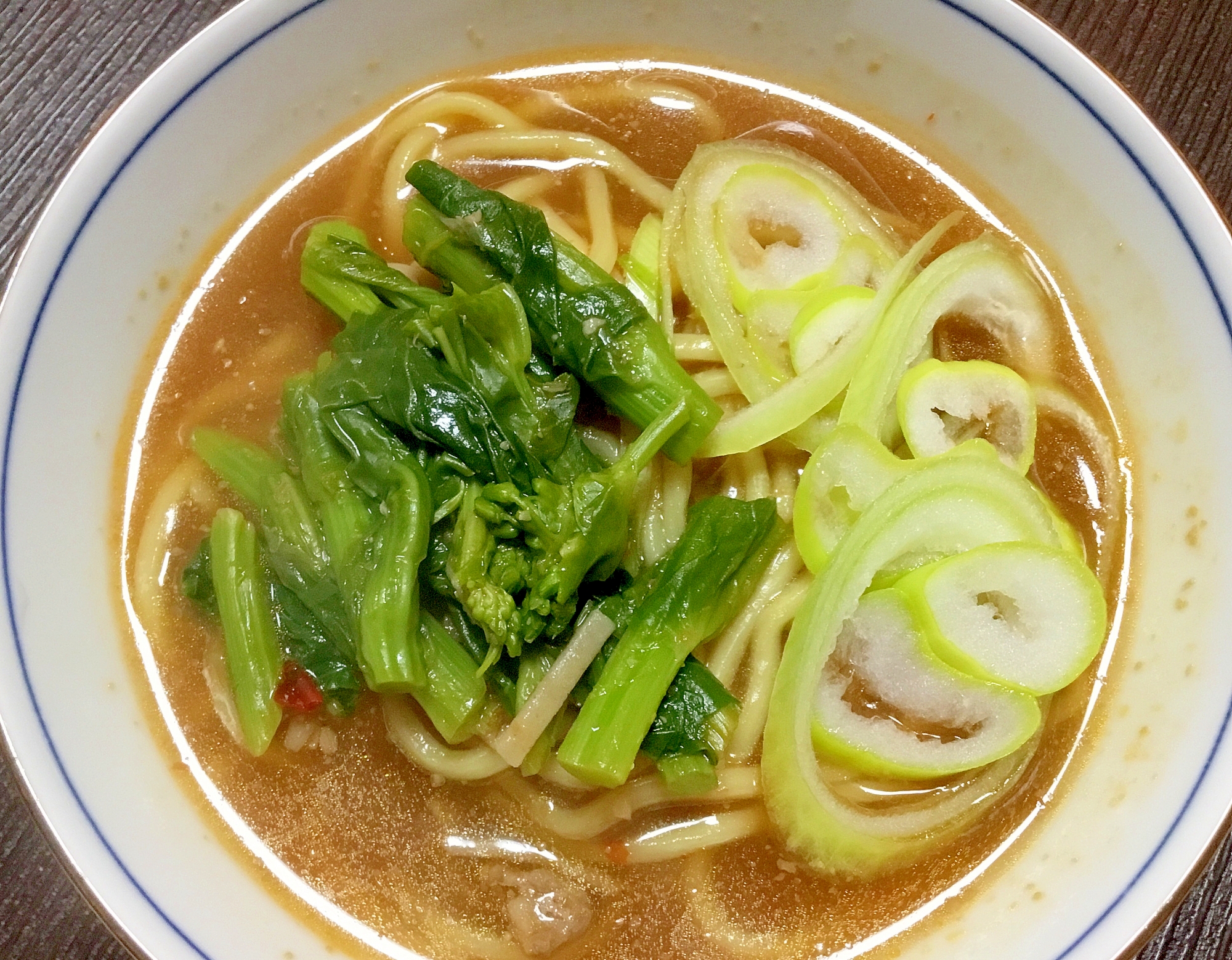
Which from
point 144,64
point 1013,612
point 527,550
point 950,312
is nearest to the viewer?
point 527,550

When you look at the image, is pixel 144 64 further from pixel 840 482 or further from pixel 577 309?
pixel 840 482

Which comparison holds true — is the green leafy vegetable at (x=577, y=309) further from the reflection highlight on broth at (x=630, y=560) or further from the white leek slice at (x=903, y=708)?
the white leek slice at (x=903, y=708)

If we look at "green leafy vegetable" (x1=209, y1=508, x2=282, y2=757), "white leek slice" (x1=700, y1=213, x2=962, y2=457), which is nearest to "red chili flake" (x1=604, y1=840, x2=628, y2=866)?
"green leafy vegetable" (x1=209, y1=508, x2=282, y2=757)

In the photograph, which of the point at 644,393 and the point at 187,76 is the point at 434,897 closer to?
the point at 644,393

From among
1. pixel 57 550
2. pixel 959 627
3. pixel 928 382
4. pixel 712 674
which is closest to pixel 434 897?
pixel 712 674

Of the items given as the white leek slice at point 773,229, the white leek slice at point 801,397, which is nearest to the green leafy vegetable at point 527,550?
the white leek slice at point 801,397

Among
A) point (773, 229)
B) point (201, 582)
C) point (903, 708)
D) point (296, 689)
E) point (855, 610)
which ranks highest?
point (201, 582)

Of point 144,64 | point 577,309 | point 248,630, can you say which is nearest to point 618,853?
point 248,630
